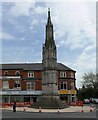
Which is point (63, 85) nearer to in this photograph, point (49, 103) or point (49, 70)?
point (49, 70)

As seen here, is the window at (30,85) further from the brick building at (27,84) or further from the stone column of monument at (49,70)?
the stone column of monument at (49,70)

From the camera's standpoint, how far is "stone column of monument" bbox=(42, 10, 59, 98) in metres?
46.9

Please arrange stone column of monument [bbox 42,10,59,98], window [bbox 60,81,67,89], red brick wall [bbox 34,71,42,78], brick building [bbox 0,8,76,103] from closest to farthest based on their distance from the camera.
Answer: stone column of monument [bbox 42,10,59,98] → brick building [bbox 0,8,76,103] → red brick wall [bbox 34,71,42,78] → window [bbox 60,81,67,89]

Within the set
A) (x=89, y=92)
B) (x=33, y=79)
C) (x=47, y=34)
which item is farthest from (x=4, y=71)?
(x=89, y=92)

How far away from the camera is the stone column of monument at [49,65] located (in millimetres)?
46856

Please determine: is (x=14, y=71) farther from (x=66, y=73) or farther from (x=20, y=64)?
(x=66, y=73)

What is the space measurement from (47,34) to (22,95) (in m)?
25.6

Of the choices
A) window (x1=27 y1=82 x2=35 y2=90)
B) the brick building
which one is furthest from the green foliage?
window (x1=27 y1=82 x2=35 y2=90)

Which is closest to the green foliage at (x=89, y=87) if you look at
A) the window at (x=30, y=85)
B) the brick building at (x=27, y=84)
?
the brick building at (x=27, y=84)

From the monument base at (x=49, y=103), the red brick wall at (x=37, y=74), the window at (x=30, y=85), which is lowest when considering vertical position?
the monument base at (x=49, y=103)

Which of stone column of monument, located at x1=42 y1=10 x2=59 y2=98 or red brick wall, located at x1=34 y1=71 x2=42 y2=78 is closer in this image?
stone column of monument, located at x1=42 y1=10 x2=59 y2=98

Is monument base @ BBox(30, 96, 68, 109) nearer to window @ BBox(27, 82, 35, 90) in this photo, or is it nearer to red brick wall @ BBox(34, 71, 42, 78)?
window @ BBox(27, 82, 35, 90)

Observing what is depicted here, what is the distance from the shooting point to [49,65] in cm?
4728

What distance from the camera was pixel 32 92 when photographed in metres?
69.1
